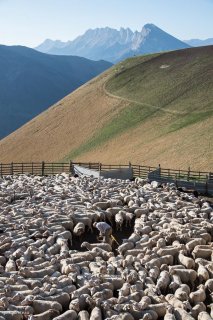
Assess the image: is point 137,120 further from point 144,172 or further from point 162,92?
point 144,172

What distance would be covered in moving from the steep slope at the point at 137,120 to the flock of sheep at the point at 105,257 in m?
19.4

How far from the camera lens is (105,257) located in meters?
15.6

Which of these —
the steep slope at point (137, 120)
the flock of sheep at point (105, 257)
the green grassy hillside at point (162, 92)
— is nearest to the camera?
the flock of sheep at point (105, 257)

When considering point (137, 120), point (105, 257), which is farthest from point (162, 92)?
point (105, 257)

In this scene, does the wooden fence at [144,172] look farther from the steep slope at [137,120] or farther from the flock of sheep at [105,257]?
the flock of sheep at [105,257]

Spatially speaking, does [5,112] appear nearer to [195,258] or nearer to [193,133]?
[193,133]

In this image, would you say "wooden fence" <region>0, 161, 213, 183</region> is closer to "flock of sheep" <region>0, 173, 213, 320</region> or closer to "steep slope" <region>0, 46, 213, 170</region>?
"steep slope" <region>0, 46, 213, 170</region>

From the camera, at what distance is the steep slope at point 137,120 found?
161 feet

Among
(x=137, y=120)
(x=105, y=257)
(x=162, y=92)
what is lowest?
(x=105, y=257)

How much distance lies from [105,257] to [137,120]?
158 ft

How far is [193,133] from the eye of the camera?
5072 centimetres

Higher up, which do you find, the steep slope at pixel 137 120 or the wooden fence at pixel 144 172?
the steep slope at pixel 137 120

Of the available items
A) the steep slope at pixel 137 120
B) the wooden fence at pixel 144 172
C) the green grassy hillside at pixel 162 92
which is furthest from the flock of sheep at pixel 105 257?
the green grassy hillside at pixel 162 92

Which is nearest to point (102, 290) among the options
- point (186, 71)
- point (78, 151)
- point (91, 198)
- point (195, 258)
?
point (195, 258)
